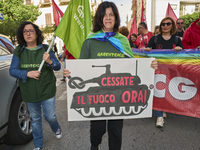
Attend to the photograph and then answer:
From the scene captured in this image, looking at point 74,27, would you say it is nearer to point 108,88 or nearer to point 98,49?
point 98,49

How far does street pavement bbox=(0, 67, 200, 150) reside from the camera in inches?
110

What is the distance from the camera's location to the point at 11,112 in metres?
2.57

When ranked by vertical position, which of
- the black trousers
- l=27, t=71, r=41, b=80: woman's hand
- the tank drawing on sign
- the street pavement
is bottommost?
the street pavement

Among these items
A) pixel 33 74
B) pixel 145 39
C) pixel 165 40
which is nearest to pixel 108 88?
pixel 33 74

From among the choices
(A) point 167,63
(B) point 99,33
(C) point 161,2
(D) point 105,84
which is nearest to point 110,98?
(D) point 105,84

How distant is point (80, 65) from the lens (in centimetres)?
197

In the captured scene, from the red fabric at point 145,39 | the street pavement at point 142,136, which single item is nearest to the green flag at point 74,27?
the street pavement at point 142,136

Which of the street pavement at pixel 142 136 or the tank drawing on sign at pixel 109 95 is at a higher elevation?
the tank drawing on sign at pixel 109 95

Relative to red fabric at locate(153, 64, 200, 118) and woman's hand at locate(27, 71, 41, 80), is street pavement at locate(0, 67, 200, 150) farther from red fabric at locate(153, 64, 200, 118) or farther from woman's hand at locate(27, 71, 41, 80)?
woman's hand at locate(27, 71, 41, 80)

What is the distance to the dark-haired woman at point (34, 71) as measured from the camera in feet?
7.76

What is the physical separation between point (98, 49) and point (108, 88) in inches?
18.9

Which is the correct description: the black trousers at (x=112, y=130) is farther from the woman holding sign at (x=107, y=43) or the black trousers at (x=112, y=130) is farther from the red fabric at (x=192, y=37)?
the red fabric at (x=192, y=37)

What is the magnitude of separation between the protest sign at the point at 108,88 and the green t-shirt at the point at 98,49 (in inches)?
4.2

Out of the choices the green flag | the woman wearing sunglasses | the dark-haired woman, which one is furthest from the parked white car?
the woman wearing sunglasses
